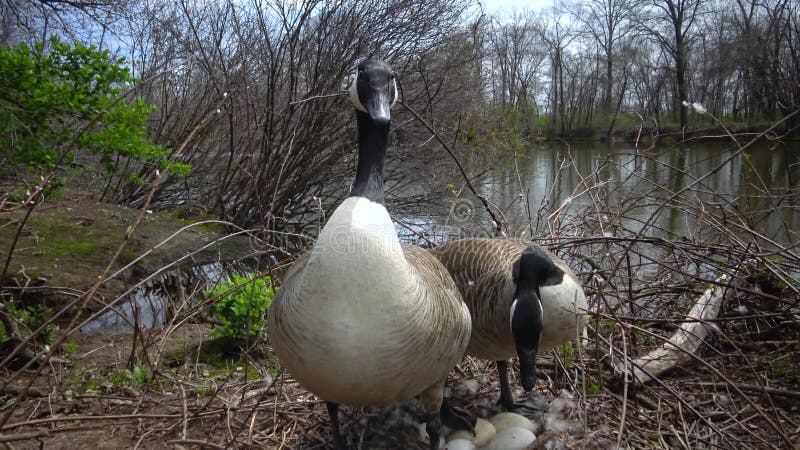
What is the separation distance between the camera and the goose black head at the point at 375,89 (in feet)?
6.88

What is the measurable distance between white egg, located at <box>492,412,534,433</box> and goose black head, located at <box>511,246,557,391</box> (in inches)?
13.1

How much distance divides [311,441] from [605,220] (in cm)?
346

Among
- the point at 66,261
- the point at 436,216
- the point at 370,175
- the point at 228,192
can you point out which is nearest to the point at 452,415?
the point at 370,175

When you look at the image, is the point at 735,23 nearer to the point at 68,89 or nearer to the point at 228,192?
the point at 228,192

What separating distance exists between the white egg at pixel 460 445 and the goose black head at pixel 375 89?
1701 millimetres

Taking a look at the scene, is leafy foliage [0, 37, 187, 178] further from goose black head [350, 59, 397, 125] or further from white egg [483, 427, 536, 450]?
white egg [483, 427, 536, 450]

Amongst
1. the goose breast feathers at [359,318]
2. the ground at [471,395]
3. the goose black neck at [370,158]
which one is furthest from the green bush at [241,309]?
the goose black neck at [370,158]

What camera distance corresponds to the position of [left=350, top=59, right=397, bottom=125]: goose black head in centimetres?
210

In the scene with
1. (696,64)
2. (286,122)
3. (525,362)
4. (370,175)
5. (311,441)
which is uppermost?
(696,64)

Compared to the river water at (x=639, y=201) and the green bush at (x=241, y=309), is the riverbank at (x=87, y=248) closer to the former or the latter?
the green bush at (x=241, y=309)

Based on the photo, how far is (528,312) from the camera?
248cm

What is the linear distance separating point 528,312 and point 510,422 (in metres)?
0.71

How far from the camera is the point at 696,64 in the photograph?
2803 centimetres

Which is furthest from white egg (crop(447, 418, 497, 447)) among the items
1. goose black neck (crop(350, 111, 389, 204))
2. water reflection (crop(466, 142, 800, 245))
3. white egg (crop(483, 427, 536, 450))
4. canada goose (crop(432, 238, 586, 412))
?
water reflection (crop(466, 142, 800, 245))
